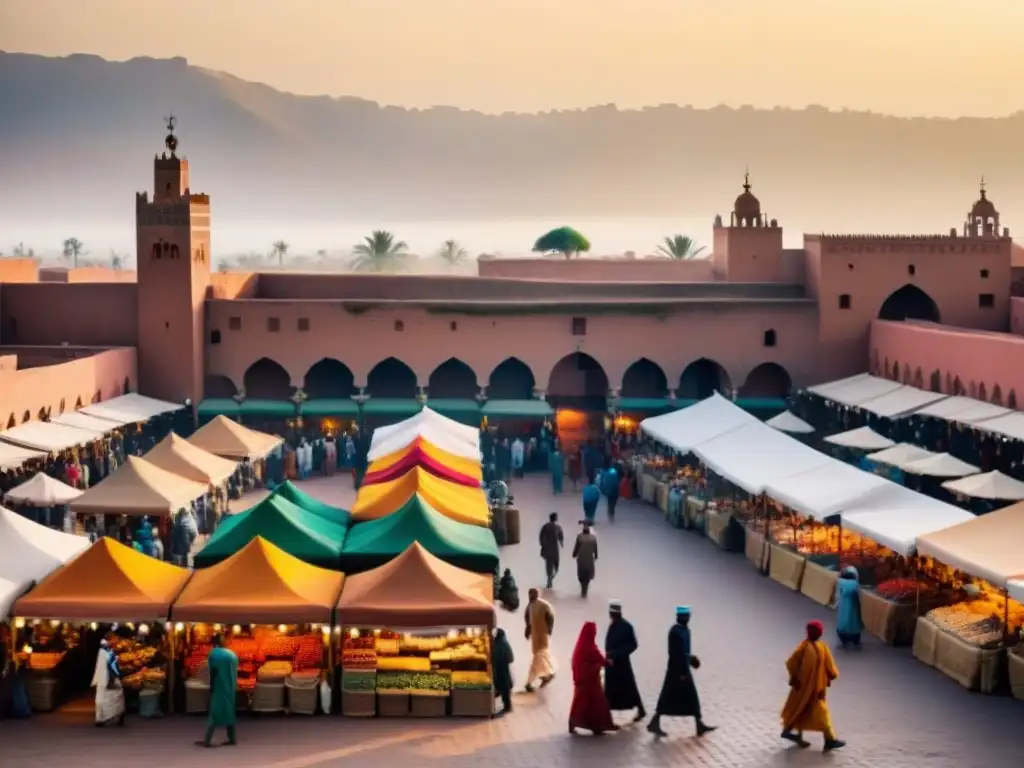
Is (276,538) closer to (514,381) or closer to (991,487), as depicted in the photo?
(991,487)

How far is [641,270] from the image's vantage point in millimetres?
43031

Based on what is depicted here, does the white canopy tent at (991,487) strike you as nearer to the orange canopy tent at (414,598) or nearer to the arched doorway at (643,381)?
the orange canopy tent at (414,598)

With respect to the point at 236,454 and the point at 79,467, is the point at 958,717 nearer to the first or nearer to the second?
the point at 236,454

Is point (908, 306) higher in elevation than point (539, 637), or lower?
higher

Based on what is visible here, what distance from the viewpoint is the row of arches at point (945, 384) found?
87.1 feet

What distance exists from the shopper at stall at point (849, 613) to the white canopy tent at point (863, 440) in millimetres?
10314

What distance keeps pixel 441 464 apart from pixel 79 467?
772cm

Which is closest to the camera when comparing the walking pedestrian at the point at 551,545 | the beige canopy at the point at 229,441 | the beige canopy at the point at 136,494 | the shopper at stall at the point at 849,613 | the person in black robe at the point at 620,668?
the person in black robe at the point at 620,668

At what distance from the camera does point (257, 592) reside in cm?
1427

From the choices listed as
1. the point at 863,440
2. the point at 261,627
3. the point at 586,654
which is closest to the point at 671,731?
the point at 586,654

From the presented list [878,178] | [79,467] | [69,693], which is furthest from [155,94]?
[69,693]

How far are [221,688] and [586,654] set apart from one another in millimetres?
3288

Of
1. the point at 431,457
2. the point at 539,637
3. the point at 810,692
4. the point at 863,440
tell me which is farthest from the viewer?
the point at 863,440

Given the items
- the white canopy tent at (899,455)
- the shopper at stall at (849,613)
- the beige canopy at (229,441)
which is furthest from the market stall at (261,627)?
the white canopy tent at (899,455)
